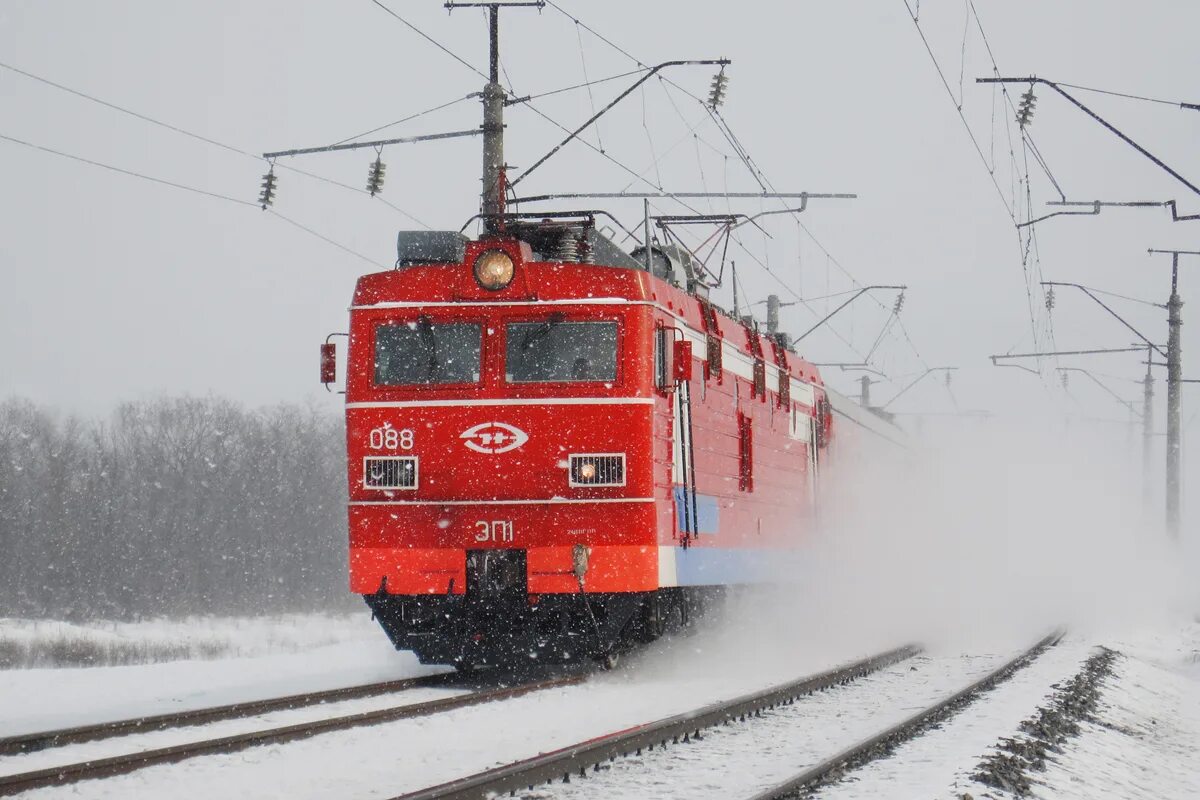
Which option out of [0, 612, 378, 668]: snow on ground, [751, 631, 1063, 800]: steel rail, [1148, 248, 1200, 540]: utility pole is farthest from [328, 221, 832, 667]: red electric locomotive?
[1148, 248, 1200, 540]: utility pole

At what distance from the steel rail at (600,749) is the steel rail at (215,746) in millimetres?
1761

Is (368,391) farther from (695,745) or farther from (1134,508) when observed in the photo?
(1134,508)

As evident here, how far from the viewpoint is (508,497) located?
1330cm

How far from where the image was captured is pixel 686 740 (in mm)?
9961

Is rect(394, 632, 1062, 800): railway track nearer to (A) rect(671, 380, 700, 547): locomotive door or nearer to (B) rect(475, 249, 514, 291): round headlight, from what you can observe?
(A) rect(671, 380, 700, 547): locomotive door

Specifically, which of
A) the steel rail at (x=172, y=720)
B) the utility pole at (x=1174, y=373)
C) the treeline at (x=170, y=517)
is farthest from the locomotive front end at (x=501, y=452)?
the treeline at (x=170, y=517)

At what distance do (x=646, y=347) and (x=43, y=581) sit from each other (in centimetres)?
5824

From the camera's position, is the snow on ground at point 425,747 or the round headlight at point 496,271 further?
the round headlight at point 496,271

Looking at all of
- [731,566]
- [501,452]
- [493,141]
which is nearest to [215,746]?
[501,452]

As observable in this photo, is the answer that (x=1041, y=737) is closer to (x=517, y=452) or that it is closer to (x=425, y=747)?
(x=425, y=747)

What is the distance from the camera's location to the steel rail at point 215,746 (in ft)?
25.3

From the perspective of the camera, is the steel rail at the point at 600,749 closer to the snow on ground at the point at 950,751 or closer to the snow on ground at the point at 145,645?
the snow on ground at the point at 950,751

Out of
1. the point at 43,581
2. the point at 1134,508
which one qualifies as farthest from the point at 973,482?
the point at 43,581

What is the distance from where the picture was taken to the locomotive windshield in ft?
44.4
